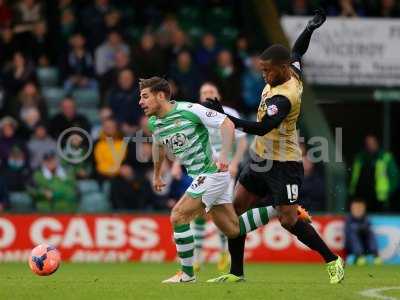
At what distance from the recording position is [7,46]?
64.4ft

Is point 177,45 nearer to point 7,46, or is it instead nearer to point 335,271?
point 7,46

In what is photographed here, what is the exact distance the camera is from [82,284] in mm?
9969

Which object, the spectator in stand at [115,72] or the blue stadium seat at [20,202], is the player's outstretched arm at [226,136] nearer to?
the blue stadium seat at [20,202]

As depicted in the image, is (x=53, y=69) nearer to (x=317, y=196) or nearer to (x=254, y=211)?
(x=317, y=196)

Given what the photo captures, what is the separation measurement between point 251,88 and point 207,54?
3.34 ft

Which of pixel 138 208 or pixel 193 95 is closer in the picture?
pixel 138 208

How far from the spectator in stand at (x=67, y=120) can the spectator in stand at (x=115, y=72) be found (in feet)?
4.05

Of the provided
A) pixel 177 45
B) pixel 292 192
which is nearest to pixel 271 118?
pixel 292 192

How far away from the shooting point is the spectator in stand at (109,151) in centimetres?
1738

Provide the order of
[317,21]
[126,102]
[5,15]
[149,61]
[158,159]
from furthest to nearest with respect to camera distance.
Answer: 1. [5,15]
2. [149,61]
3. [126,102]
4. [317,21]
5. [158,159]

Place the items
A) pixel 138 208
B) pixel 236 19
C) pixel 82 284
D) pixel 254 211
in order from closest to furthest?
pixel 82 284 → pixel 254 211 → pixel 138 208 → pixel 236 19

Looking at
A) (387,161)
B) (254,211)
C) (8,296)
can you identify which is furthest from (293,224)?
(387,161)

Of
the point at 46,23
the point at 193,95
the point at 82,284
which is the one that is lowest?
the point at 82,284

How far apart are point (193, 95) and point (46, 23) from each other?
3.39 m
